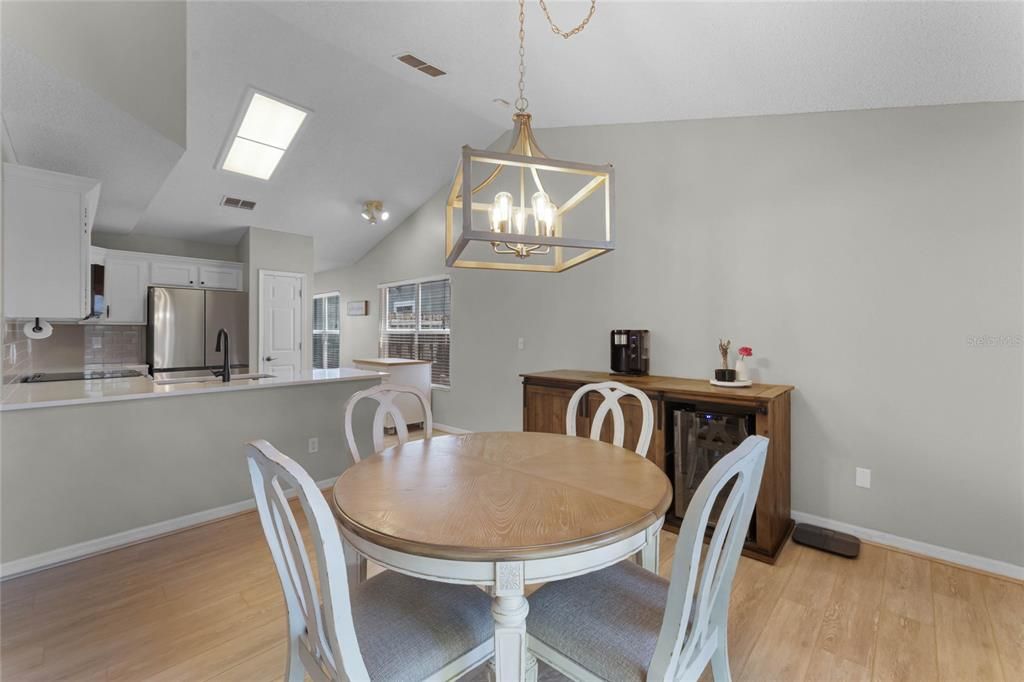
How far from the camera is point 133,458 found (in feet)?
8.93

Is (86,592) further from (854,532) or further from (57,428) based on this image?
(854,532)

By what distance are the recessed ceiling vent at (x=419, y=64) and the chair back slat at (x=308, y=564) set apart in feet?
10.0

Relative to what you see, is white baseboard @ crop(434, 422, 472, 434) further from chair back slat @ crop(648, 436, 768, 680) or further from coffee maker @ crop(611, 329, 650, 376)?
chair back slat @ crop(648, 436, 768, 680)

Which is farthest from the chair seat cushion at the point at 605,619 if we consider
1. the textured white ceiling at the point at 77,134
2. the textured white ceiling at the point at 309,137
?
the textured white ceiling at the point at 309,137

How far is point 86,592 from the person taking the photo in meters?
2.17

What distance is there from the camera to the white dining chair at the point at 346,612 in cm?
98

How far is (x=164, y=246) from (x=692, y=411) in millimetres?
5945

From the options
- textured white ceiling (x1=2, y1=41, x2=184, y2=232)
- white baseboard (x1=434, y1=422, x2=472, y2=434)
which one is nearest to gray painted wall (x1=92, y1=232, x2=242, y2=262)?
textured white ceiling (x1=2, y1=41, x2=184, y2=232)

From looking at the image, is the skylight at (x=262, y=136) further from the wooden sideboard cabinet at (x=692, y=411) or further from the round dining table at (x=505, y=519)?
the round dining table at (x=505, y=519)

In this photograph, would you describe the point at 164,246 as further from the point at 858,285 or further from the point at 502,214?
the point at 858,285

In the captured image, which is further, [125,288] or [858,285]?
[125,288]

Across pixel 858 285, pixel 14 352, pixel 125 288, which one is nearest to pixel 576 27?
pixel 858 285

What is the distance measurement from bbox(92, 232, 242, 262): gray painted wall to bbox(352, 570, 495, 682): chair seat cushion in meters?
5.52

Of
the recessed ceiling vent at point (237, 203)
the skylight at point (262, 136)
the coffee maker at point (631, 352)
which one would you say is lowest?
the coffee maker at point (631, 352)
